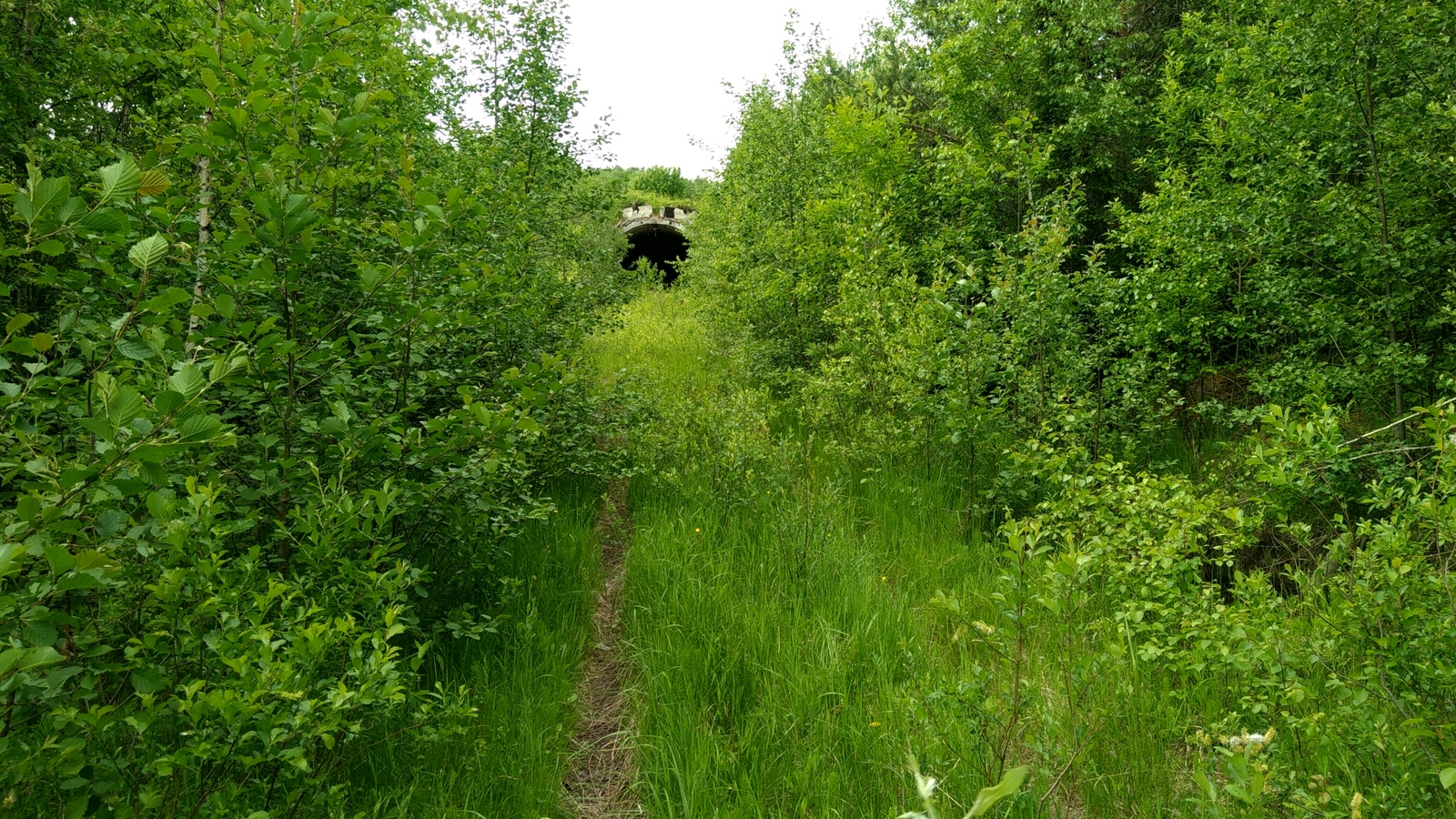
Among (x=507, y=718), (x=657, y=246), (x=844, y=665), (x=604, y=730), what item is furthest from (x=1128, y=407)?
(x=657, y=246)

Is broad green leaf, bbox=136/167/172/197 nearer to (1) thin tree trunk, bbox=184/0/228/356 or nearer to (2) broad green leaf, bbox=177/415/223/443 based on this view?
(2) broad green leaf, bbox=177/415/223/443

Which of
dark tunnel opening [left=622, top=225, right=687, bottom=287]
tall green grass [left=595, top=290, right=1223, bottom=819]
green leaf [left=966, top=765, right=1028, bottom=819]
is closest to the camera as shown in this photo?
green leaf [left=966, top=765, right=1028, bottom=819]

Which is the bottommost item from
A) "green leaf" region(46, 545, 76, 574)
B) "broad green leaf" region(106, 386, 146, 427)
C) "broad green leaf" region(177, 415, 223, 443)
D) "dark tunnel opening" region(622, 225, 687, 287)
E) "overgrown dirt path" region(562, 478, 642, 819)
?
"overgrown dirt path" region(562, 478, 642, 819)

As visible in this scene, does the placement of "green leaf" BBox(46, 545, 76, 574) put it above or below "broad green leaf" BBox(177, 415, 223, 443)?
below

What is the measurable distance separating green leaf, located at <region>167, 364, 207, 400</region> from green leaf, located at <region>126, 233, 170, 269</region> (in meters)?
0.35

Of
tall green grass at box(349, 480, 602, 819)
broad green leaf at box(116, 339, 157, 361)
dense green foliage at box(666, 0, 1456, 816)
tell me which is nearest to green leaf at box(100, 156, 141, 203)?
broad green leaf at box(116, 339, 157, 361)

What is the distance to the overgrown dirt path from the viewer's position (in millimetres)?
2873

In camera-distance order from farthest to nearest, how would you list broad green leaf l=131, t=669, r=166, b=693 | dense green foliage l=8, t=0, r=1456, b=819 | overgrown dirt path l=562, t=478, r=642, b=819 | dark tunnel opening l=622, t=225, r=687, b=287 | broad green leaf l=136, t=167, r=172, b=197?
dark tunnel opening l=622, t=225, r=687, b=287 < overgrown dirt path l=562, t=478, r=642, b=819 < dense green foliage l=8, t=0, r=1456, b=819 < broad green leaf l=131, t=669, r=166, b=693 < broad green leaf l=136, t=167, r=172, b=197

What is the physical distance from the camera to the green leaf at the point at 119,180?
1.45m

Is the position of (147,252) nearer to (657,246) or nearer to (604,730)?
(604,730)

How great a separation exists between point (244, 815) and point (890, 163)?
7980mm

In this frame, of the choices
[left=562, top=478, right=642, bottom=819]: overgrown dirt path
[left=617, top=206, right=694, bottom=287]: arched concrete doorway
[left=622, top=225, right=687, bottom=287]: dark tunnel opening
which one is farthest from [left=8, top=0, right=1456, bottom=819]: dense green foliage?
[left=622, top=225, right=687, bottom=287]: dark tunnel opening

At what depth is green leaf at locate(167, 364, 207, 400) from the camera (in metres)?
1.41

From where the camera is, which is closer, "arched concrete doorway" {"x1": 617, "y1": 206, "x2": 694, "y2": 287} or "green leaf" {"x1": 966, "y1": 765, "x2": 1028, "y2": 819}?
"green leaf" {"x1": 966, "y1": 765, "x2": 1028, "y2": 819}
